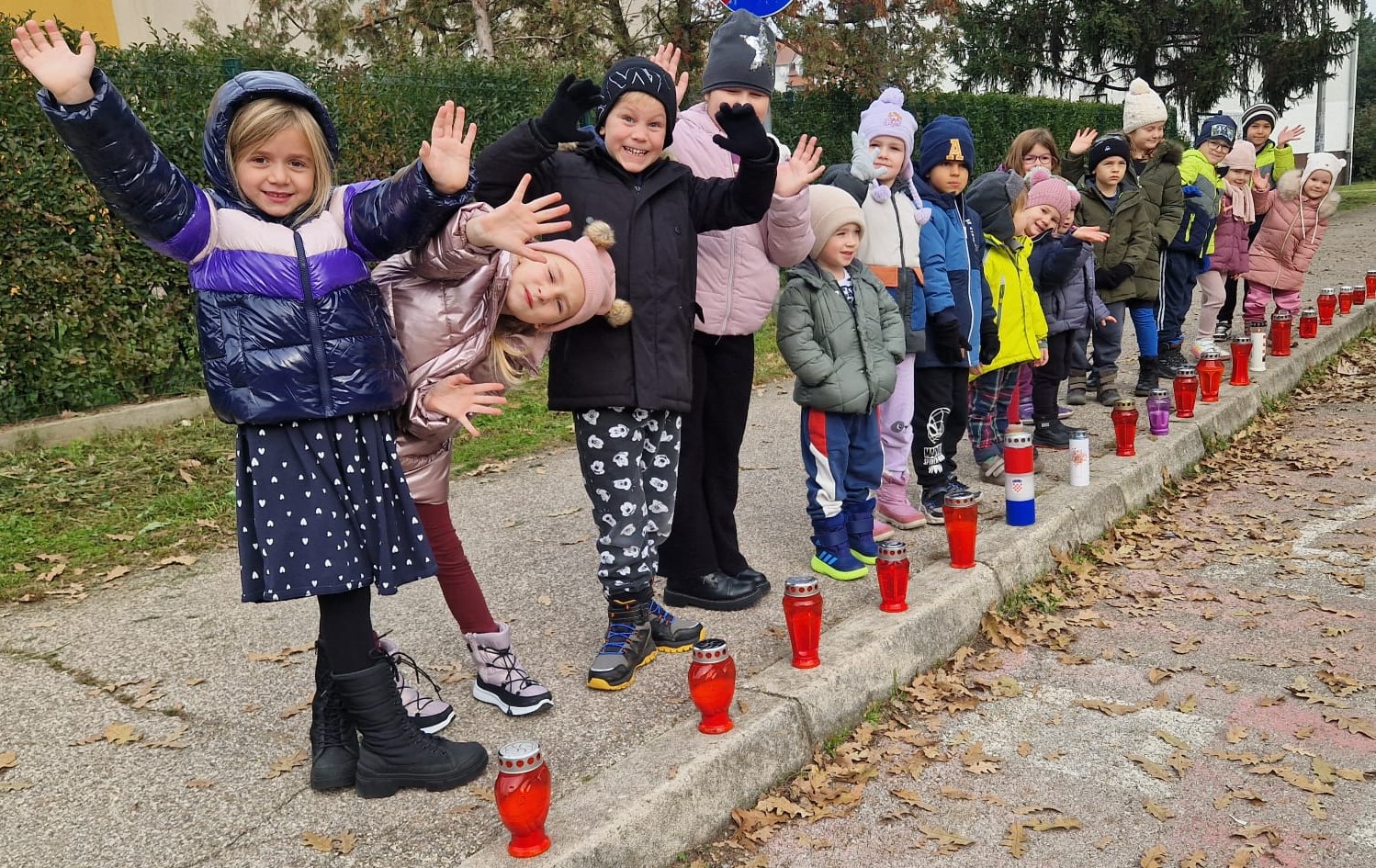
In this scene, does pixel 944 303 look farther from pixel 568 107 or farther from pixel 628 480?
pixel 568 107

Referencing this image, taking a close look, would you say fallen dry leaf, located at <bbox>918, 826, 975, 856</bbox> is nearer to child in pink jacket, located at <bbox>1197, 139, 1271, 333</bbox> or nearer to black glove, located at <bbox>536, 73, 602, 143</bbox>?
black glove, located at <bbox>536, 73, 602, 143</bbox>

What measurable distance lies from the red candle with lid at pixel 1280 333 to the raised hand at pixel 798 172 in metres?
6.74

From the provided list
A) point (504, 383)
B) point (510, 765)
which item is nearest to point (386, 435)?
point (504, 383)

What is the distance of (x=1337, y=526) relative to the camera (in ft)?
18.5

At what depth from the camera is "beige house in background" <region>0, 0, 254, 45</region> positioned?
38.3ft

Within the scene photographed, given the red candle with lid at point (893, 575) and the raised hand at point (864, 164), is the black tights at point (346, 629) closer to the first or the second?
the red candle with lid at point (893, 575)

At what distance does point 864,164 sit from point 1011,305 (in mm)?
1482

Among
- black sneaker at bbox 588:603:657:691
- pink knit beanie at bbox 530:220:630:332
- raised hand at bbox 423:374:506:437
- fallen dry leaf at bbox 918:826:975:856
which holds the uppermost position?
pink knit beanie at bbox 530:220:630:332

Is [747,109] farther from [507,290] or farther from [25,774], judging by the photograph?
[25,774]

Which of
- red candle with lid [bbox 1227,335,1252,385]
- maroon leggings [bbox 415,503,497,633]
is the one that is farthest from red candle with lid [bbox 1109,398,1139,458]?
maroon leggings [bbox 415,503,497,633]

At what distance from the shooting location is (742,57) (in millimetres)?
4109

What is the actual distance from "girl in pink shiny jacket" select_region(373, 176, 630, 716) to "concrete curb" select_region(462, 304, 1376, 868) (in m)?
0.64

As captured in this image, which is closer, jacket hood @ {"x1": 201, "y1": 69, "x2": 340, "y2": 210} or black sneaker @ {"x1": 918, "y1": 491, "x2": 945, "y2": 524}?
jacket hood @ {"x1": 201, "y1": 69, "x2": 340, "y2": 210}

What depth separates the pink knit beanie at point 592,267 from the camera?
10.7 ft
